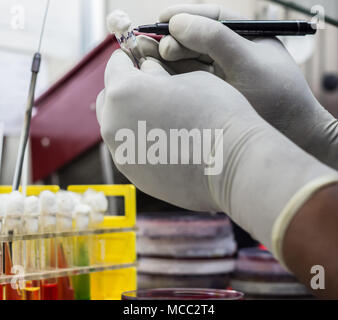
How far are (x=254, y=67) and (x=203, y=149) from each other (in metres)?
0.19

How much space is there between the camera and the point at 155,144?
0.54 m

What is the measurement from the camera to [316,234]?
433mm

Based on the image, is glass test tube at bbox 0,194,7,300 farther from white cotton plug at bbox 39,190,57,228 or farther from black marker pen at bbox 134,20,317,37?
black marker pen at bbox 134,20,317,37

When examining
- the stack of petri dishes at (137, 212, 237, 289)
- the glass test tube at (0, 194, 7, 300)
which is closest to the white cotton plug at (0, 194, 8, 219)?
the glass test tube at (0, 194, 7, 300)

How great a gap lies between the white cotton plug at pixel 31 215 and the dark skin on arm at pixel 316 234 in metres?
0.43

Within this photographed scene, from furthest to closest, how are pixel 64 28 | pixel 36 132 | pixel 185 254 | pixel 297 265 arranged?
pixel 64 28 < pixel 36 132 < pixel 185 254 < pixel 297 265

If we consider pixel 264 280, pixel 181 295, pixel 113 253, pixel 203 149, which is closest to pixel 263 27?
pixel 203 149

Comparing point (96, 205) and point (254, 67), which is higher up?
point (254, 67)

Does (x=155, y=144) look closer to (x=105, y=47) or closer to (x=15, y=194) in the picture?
(x=15, y=194)

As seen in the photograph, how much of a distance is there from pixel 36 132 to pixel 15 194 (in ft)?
2.70

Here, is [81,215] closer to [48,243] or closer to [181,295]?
[48,243]

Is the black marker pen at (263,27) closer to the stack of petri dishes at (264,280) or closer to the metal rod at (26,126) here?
the metal rod at (26,126)
